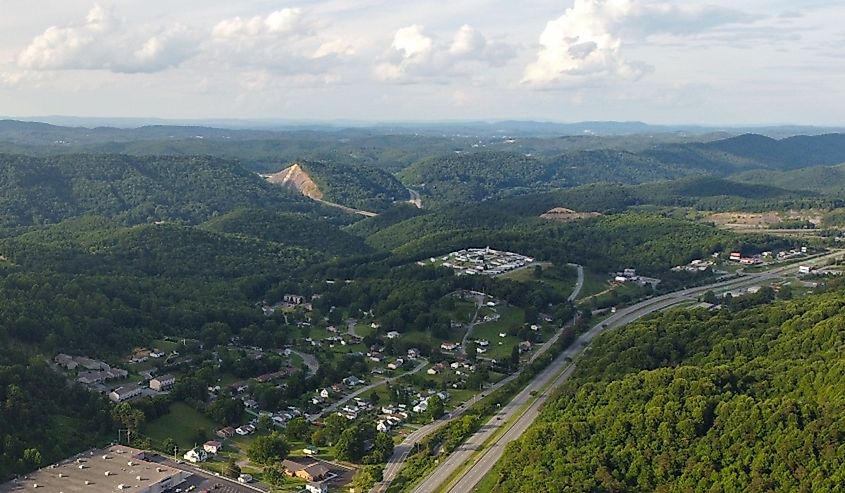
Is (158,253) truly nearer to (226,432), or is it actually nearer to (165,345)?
(165,345)

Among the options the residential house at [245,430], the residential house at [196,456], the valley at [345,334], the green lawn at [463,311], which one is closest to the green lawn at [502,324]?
the valley at [345,334]

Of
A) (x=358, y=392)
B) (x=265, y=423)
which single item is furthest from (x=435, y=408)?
(x=265, y=423)

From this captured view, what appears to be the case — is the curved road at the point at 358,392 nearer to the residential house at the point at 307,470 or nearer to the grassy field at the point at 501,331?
the grassy field at the point at 501,331

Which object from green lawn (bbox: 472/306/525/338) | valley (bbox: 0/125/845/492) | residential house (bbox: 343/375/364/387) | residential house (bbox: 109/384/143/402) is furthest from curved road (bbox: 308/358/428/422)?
residential house (bbox: 109/384/143/402)

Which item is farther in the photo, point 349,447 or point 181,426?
point 181,426

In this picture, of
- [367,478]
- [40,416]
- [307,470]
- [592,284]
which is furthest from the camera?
[592,284]
